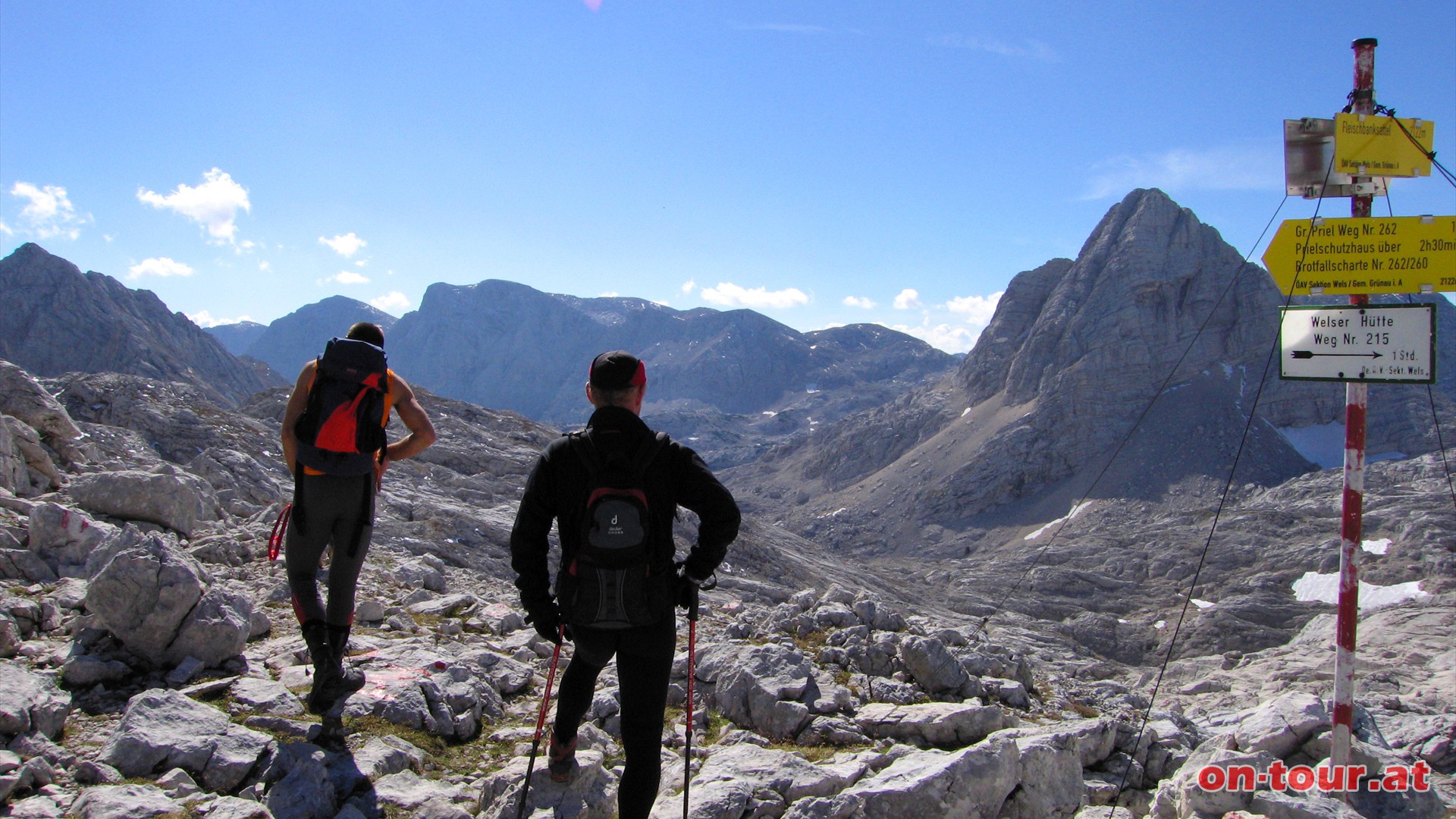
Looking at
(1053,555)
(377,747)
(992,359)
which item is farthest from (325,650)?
(992,359)

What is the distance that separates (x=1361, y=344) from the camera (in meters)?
6.32

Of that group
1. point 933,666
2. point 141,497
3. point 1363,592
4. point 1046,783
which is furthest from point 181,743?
point 1363,592

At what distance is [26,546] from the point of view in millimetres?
7801

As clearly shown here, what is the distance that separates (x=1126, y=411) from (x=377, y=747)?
107393mm

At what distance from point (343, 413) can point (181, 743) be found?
230 cm

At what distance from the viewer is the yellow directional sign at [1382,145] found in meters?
6.34

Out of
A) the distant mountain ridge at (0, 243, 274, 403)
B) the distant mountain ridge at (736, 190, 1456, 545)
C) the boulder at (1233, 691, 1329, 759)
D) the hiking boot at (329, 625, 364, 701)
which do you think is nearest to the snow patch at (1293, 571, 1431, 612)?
the distant mountain ridge at (736, 190, 1456, 545)

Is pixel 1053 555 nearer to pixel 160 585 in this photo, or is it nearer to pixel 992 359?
pixel 992 359

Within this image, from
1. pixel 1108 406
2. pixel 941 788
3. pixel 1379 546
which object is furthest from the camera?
pixel 1108 406

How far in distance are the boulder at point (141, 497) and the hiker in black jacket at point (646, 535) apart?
915 centimetres

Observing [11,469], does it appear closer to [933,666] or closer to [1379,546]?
[933,666]

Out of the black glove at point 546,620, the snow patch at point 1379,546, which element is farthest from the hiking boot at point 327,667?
the snow patch at point 1379,546

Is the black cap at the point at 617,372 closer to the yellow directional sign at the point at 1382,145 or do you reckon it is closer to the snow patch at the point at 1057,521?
the yellow directional sign at the point at 1382,145

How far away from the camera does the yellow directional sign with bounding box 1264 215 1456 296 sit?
6070 millimetres
